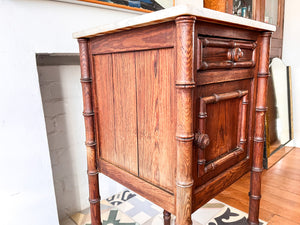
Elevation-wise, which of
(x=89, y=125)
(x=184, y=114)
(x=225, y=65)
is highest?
(x=225, y=65)

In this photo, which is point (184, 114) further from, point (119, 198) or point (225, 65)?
point (119, 198)

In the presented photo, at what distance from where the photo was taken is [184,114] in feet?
2.27

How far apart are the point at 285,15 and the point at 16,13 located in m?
2.70

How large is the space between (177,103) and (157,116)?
121mm

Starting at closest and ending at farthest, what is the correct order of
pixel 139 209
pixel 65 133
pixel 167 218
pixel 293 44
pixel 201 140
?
pixel 201 140
pixel 167 218
pixel 65 133
pixel 139 209
pixel 293 44

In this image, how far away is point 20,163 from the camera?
3.66 ft

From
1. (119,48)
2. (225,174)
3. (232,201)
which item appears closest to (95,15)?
(119,48)

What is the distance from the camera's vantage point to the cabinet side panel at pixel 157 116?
74cm

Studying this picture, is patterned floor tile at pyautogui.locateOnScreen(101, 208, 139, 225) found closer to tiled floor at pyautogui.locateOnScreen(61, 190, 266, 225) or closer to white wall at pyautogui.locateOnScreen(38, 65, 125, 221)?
tiled floor at pyautogui.locateOnScreen(61, 190, 266, 225)

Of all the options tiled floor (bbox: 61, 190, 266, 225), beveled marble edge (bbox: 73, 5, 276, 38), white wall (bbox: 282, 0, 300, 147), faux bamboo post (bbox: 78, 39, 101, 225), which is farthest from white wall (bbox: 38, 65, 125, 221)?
white wall (bbox: 282, 0, 300, 147)

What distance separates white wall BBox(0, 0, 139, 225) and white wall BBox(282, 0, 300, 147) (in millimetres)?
2299

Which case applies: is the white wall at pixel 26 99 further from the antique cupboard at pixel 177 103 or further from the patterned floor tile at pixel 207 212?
the patterned floor tile at pixel 207 212

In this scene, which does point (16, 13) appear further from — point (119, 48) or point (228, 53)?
point (228, 53)

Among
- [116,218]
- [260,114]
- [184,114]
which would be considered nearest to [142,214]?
[116,218]
